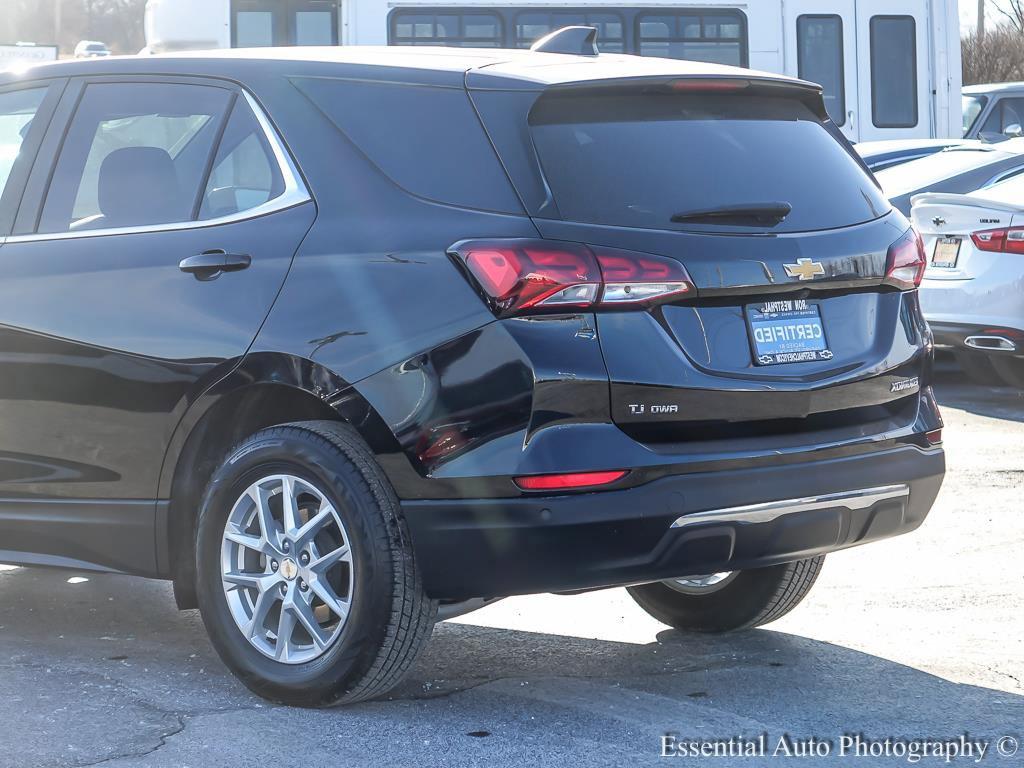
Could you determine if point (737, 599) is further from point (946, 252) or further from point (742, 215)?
point (946, 252)

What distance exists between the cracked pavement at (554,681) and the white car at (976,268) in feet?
15.2

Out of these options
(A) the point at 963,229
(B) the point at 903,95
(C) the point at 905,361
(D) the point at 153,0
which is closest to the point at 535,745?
(C) the point at 905,361

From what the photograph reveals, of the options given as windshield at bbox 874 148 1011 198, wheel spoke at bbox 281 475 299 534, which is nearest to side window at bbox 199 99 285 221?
wheel spoke at bbox 281 475 299 534

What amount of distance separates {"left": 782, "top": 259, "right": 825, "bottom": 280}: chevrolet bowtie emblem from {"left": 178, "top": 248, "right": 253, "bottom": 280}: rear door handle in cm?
146

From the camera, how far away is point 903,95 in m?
16.7

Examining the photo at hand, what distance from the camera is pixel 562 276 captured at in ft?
13.3

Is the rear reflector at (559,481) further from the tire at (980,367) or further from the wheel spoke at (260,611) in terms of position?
the tire at (980,367)

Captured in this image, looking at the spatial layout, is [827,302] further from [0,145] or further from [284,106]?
[0,145]

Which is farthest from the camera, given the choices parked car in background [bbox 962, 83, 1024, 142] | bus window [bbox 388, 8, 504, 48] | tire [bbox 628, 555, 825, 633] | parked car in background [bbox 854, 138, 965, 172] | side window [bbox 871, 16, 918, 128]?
parked car in background [bbox 962, 83, 1024, 142]

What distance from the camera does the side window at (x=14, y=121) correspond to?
5.29 m

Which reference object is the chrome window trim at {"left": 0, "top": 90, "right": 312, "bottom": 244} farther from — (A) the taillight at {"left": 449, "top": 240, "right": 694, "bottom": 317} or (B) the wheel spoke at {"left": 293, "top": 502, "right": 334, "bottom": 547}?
(B) the wheel spoke at {"left": 293, "top": 502, "right": 334, "bottom": 547}

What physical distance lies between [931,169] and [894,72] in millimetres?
4182

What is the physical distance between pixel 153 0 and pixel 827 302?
37.6ft

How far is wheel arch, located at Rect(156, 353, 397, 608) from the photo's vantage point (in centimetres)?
435
